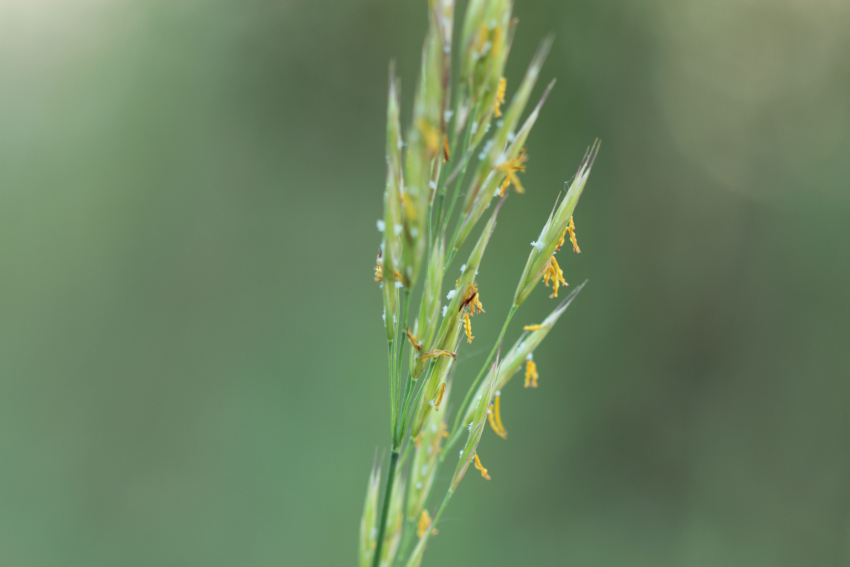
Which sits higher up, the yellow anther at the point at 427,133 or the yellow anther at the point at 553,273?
the yellow anther at the point at 427,133

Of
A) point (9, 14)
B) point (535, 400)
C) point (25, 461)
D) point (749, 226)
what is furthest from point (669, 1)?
point (25, 461)

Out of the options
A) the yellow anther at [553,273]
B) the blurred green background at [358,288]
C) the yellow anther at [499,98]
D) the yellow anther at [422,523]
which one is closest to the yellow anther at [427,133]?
the yellow anther at [499,98]

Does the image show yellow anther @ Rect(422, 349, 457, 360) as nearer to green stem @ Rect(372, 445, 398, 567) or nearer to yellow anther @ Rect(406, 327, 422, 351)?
yellow anther @ Rect(406, 327, 422, 351)

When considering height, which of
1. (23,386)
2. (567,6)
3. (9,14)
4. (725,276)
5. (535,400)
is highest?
(567,6)

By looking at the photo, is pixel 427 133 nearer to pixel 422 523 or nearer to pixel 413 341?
pixel 413 341

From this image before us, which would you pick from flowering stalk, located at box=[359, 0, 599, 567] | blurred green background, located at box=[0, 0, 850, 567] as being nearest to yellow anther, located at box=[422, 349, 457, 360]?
flowering stalk, located at box=[359, 0, 599, 567]

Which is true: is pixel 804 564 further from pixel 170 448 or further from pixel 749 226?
pixel 170 448

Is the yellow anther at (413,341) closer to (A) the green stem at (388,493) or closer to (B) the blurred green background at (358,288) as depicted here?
(A) the green stem at (388,493)

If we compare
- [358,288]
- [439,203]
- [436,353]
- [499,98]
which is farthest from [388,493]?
[358,288]
